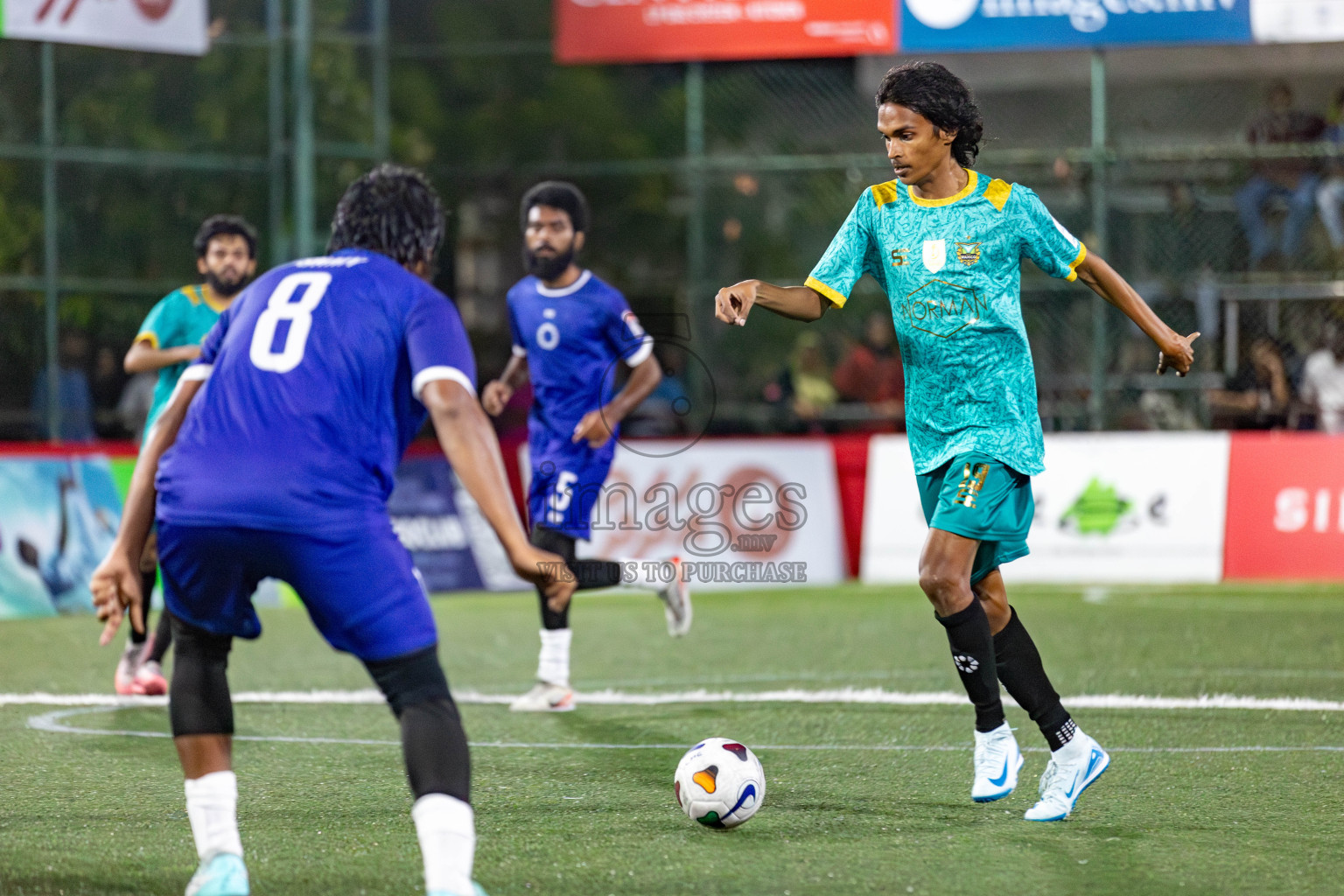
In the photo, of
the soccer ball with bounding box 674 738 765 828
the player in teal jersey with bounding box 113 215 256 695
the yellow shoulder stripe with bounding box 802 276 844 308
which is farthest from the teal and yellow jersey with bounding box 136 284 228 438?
the soccer ball with bounding box 674 738 765 828

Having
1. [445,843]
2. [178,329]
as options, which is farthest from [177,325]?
[445,843]

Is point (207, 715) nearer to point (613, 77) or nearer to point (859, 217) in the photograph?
point (859, 217)

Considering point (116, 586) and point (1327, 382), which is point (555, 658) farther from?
point (1327, 382)

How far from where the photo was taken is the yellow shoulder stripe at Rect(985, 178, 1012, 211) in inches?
209

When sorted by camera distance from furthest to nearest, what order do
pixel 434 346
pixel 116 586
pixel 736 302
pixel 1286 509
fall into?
pixel 1286 509, pixel 736 302, pixel 116 586, pixel 434 346

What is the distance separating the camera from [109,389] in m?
16.0

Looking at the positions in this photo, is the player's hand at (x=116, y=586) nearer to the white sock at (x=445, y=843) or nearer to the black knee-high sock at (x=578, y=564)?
the white sock at (x=445, y=843)

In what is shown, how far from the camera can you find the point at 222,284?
852 cm

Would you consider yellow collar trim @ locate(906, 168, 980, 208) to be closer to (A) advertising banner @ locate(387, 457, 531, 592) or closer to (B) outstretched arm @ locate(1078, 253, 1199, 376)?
(B) outstretched arm @ locate(1078, 253, 1199, 376)

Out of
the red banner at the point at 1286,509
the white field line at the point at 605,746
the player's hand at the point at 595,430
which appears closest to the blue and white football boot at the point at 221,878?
the white field line at the point at 605,746

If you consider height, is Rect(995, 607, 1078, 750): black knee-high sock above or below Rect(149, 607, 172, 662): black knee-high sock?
above

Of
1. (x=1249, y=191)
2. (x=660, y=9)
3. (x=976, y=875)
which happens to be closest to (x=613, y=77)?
(x=660, y=9)

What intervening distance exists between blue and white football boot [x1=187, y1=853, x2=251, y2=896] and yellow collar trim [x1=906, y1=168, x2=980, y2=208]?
110 inches

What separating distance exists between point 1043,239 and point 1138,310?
14.2 inches
